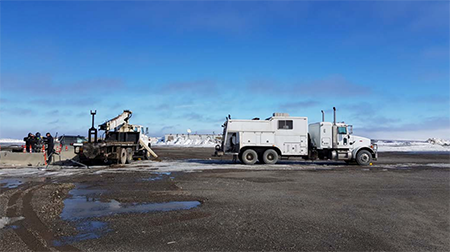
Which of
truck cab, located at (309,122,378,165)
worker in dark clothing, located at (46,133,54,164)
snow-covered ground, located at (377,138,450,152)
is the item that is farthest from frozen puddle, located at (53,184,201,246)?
snow-covered ground, located at (377,138,450,152)

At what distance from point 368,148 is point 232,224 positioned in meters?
17.6

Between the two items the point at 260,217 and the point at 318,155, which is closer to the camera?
the point at 260,217

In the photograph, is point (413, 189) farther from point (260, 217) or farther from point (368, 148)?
point (368, 148)

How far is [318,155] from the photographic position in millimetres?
22031

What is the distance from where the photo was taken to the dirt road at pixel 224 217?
17.5 ft

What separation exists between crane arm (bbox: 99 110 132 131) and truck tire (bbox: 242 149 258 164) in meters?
8.13

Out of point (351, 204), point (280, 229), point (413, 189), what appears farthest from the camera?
point (413, 189)

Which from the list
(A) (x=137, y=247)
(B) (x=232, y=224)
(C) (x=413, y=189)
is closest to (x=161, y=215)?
(B) (x=232, y=224)

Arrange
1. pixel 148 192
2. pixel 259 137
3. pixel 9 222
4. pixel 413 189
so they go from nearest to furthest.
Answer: pixel 9 222, pixel 148 192, pixel 413 189, pixel 259 137

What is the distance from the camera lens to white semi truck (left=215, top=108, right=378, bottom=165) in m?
21.6

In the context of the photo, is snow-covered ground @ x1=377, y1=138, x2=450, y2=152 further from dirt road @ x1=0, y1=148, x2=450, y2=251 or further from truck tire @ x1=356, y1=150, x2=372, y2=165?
dirt road @ x1=0, y1=148, x2=450, y2=251

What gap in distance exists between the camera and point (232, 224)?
21.3 feet

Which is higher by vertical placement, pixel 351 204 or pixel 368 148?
pixel 368 148

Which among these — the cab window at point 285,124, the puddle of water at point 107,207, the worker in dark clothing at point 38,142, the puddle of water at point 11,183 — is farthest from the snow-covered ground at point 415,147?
the puddle of water at point 107,207
